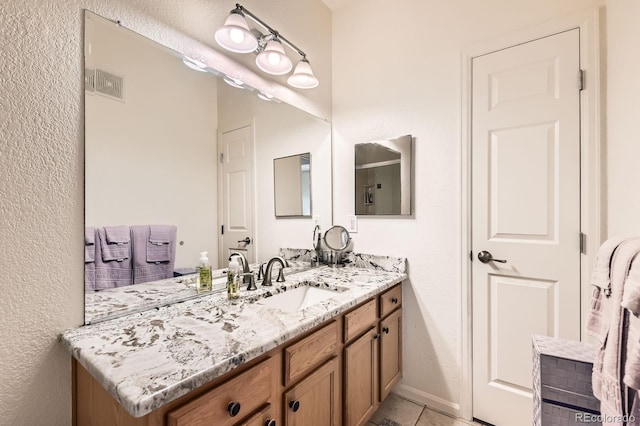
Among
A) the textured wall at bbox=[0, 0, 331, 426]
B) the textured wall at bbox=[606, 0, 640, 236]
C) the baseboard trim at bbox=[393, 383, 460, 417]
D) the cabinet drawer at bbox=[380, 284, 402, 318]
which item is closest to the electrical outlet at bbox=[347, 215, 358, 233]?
the cabinet drawer at bbox=[380, 284, 402, 318]

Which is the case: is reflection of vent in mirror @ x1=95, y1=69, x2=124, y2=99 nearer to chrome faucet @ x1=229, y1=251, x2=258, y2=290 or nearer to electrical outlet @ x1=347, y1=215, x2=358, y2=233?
chrome faucet @ x1=229, y1=251, x2=258, y2=290

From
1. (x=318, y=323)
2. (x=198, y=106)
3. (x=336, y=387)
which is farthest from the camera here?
(x=198, y=106)

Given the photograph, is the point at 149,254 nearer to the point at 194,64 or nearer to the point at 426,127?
the point at 194,64

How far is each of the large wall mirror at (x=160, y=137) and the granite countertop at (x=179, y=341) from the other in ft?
1.02

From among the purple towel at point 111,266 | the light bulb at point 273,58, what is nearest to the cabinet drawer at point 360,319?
the purple towel at point 111,266

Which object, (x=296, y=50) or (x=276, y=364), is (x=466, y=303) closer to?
(x=276, y=364)

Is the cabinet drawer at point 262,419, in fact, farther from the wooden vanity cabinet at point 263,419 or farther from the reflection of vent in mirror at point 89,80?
the reflection of vent in mirror at point 89,80

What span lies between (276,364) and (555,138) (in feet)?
5.48

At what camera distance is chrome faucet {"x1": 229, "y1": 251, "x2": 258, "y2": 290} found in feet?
4.89

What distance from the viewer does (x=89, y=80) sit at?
1001 millimetres

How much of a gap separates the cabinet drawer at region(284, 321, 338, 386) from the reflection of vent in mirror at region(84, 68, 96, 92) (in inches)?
44.5

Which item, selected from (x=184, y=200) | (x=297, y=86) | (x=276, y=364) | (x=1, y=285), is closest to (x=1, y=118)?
(x=1, y=285)

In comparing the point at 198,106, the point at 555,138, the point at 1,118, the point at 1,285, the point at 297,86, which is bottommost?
the point at 1,285

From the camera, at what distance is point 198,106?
1.38 meters
